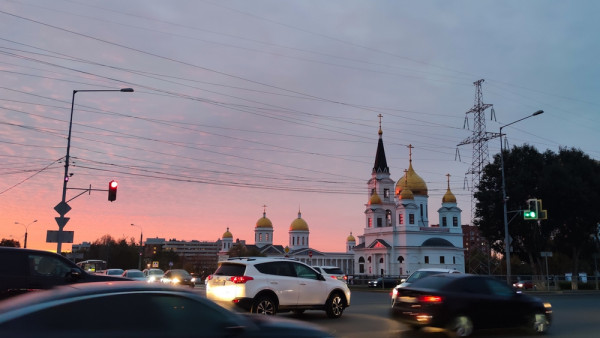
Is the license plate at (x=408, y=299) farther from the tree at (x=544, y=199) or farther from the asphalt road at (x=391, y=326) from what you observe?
the tree at (x=544, y=199)

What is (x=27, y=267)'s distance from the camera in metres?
10.7

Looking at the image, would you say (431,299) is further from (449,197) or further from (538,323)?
(449,197)

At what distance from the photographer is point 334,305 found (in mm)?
14656

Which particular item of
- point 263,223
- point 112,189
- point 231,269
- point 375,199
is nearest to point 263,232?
point 263,223

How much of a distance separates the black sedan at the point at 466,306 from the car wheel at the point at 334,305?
8.17 feet

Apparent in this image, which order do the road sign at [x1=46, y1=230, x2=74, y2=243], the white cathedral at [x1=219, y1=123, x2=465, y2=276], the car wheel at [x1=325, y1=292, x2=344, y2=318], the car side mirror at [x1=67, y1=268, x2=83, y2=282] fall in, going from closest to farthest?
the car side mirror at [x1=67, y1=268, x2=83, y2=282]
the car wheel at [x1=325, y1=292, x2=344, y2=318]
the road sign at [x1=46, y1=230, x2=74, y2=243]
the white cathedral at [x1=219, y1=123, x2=465, y2=276]

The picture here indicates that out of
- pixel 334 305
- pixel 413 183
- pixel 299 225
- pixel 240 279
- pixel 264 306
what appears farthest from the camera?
pixel 299 225

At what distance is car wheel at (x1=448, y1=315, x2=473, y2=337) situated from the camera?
11.1 meters

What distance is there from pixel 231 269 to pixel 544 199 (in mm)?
41931

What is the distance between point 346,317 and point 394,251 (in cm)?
8373

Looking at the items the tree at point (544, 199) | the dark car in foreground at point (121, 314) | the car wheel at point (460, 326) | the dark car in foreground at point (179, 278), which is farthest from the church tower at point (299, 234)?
the dark car in foreground at point (121, 314)

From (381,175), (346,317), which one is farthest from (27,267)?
(381,175)

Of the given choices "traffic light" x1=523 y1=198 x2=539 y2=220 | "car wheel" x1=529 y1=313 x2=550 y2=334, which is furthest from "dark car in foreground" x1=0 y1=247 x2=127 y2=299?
"traffic light" x1=523 y1=198 x2=539 y2=220

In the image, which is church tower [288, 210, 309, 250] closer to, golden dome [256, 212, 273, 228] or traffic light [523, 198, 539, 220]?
golden dome [256, 212, 273, 228]
